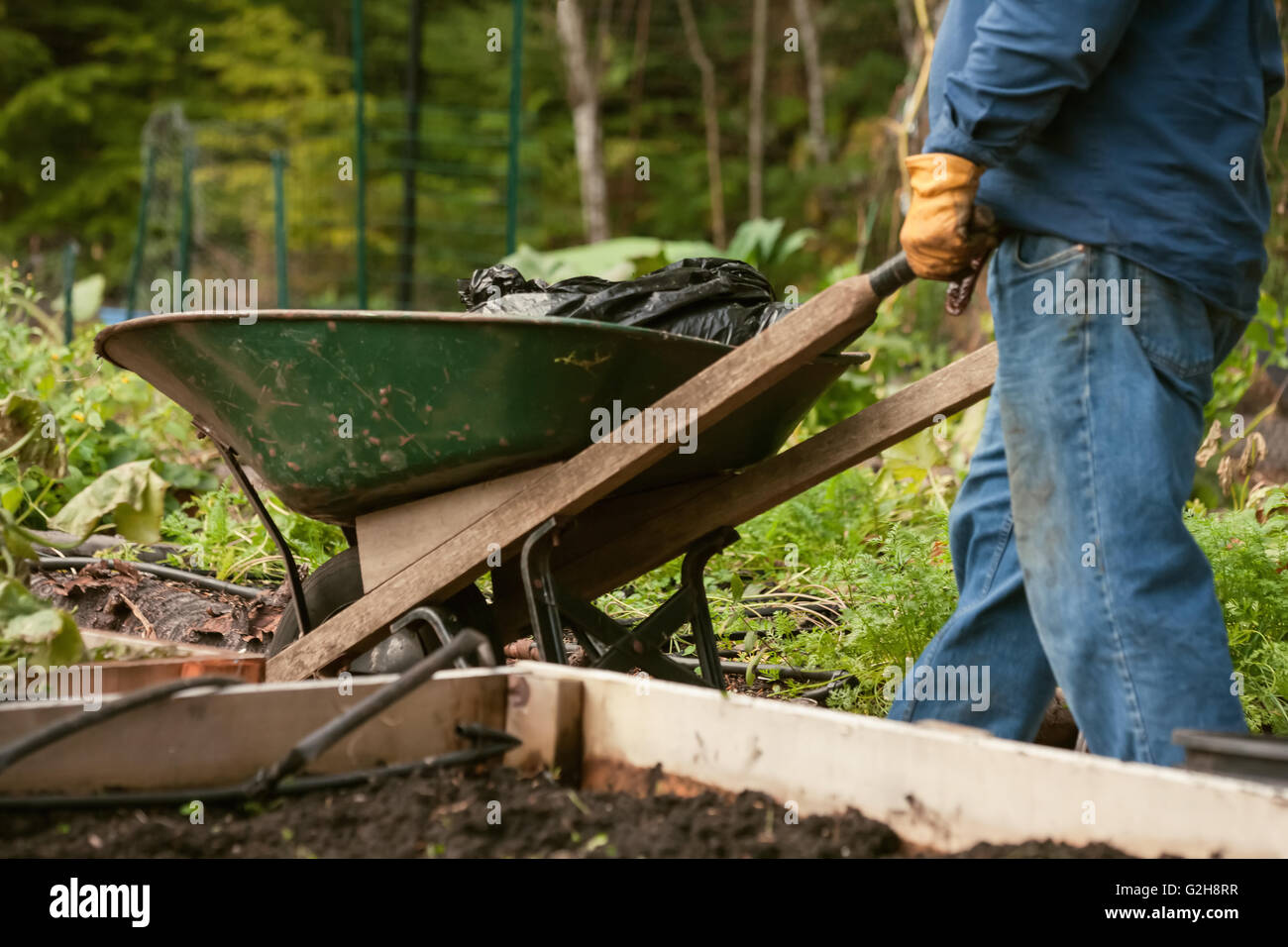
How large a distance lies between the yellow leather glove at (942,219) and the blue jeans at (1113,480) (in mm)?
70

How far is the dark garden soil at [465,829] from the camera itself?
1125 mm

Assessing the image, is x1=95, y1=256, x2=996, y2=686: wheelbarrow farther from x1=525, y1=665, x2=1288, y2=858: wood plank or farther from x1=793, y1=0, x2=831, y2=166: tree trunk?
x1=793, y1=0, x2=831, y2=166: tree trunk

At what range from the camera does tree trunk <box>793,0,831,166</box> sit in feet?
40.8

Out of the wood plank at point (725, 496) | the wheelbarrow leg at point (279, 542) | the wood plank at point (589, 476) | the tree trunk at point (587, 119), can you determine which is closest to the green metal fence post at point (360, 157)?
the tree trunk at point (587, 119)

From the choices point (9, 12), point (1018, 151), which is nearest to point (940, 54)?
point (1018, 151)

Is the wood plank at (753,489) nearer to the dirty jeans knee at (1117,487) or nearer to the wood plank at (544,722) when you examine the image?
the dirty jeans knee at (1117,487)

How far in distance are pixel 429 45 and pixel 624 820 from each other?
15.8 metres

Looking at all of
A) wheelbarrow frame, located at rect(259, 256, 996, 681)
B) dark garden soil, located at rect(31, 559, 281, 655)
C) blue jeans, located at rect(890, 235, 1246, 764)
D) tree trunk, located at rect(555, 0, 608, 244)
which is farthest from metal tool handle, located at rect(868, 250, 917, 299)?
tree trunk, located at rect(555, 0, 608, 244)

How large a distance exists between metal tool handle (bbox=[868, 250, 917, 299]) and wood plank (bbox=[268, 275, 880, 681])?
1 cm

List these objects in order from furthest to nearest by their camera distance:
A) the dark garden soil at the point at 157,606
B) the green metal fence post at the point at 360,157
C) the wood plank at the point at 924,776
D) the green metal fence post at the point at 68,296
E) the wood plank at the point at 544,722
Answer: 1. the green metal fence post at the point at 360,157
2. the green metal fence post at the point at 68,296
3. the dark garden soil at the point at 157,606
4. the wood plank at the point at 544,722
5. the wood plank at the point at 924,776

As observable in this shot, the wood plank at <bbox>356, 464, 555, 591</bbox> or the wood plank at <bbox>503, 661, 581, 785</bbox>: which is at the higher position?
the wood plank at <bbox>356, 464, 555, 591</bbox>

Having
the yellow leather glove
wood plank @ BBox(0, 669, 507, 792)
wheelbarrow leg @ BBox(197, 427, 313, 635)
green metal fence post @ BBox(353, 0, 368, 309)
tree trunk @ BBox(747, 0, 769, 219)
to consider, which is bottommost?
wood plank @ BBox(0, 669, 507, 792)

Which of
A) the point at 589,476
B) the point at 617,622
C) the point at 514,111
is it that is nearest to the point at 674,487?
the point at 617,622

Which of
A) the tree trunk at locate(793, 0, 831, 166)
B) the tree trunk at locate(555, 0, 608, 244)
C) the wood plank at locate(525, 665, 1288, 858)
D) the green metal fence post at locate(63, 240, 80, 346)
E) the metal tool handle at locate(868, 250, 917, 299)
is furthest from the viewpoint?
the tree trunk at locate(793, 0, 831, 166)
